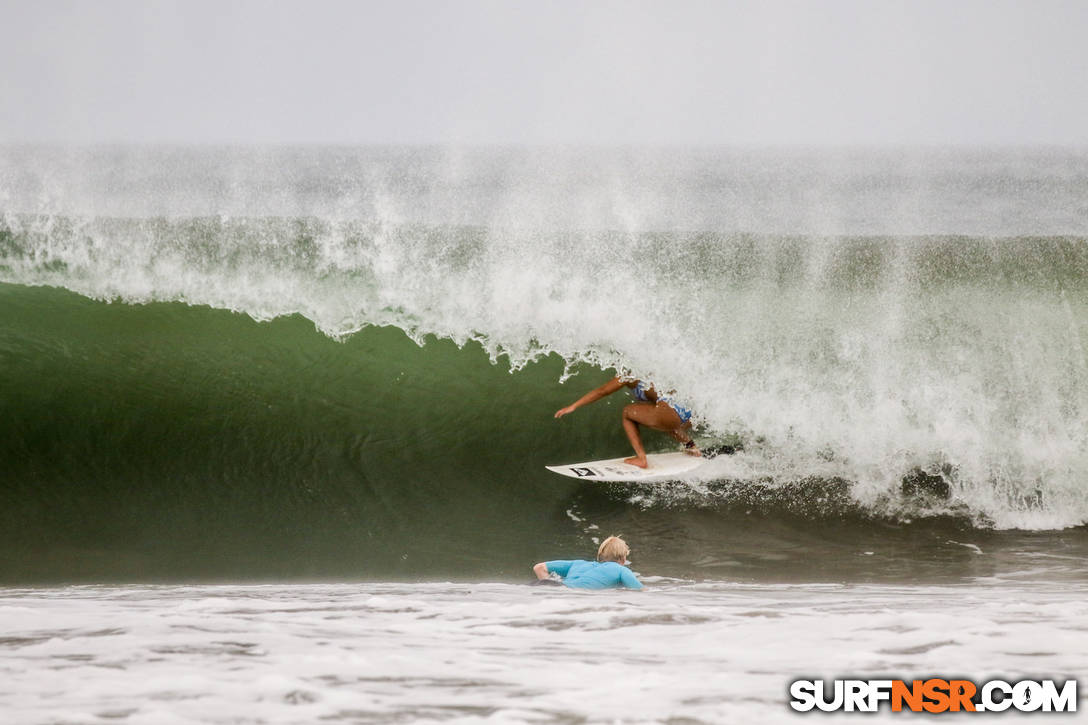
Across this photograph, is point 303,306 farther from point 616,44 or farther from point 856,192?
point 616,44

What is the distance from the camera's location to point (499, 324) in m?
6.65

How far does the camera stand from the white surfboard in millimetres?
5262

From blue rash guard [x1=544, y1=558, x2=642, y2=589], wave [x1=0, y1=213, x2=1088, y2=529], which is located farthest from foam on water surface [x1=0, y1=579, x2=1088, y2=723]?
wave [x1=0, y1=213, x2=1088, y2=529]

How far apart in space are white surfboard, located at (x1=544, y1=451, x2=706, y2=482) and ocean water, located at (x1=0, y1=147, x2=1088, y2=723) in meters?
0.10

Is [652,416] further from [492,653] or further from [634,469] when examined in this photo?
[492,653]

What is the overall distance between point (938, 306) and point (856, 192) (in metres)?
2.87

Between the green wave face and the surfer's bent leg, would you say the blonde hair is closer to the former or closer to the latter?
the green wave face

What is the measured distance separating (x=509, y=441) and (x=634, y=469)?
90cm

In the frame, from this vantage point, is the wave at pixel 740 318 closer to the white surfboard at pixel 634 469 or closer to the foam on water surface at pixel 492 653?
the white surfboard at pixel 634 469

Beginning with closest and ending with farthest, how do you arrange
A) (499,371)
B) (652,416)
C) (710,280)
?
(652,416) → (499,371) → (710,280)

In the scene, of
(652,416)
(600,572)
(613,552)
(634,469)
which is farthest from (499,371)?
(600,572)

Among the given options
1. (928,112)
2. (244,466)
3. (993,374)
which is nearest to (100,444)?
(244,466)

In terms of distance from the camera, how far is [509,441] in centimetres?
575

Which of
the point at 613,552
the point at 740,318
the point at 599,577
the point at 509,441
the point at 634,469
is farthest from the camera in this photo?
the point at 740,318
